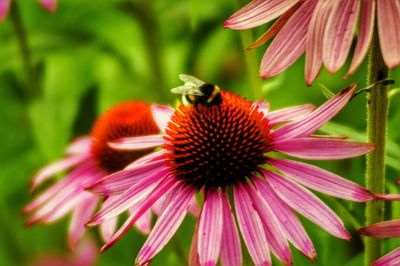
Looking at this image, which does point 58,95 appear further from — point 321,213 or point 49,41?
point 321,213

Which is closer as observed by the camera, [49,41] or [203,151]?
[203,151]

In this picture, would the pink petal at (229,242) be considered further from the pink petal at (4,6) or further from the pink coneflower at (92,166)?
the pink petal at (4,6)

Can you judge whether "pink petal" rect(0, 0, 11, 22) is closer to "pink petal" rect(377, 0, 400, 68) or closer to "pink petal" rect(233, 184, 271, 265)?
"pink petal" rect(233, 184, 271, 265)

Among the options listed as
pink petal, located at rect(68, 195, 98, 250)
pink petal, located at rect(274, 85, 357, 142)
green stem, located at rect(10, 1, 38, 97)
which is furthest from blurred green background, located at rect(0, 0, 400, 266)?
pink petal, located at rect(274, 85, 357, 142)

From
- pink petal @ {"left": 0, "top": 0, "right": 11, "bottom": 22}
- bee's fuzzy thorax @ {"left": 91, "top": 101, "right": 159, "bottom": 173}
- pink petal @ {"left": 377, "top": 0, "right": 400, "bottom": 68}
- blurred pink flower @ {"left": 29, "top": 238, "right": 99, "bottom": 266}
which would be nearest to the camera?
pink petal @ {"left": 377, "top": 0, "right": 400, "bottom": 68}

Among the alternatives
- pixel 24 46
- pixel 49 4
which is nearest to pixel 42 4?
pixel 49 4

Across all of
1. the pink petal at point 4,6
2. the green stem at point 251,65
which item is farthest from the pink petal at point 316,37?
the pink petal at point 4,6

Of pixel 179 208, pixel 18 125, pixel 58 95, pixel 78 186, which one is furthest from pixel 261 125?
pixel 18 125
